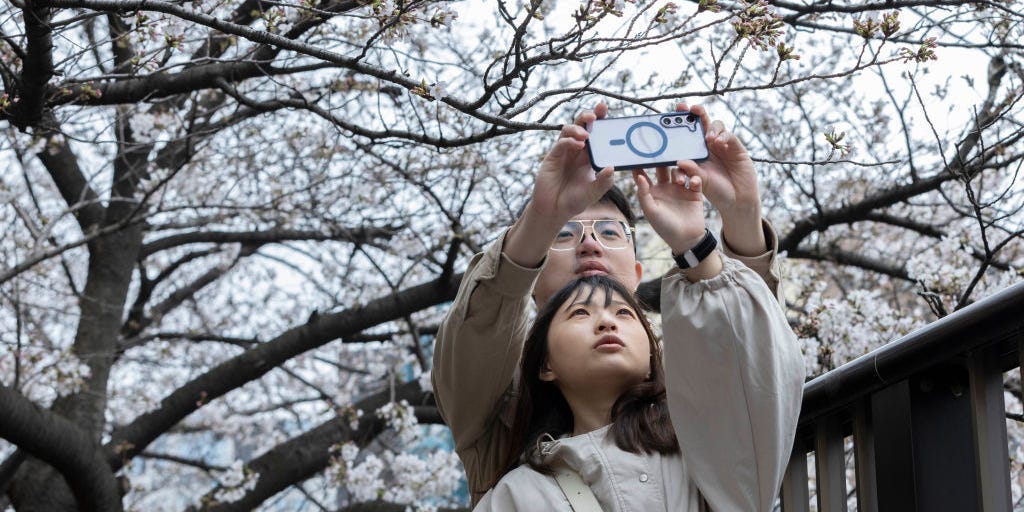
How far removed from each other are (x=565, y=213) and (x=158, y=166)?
5070 mm

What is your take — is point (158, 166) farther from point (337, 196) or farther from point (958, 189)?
point (958, 189)

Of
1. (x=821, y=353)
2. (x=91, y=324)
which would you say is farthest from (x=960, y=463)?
(x=91, y=324)

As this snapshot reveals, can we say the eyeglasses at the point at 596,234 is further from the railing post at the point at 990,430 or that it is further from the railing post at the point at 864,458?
the railing post at the point at 990,430

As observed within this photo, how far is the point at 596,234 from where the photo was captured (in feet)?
7.64

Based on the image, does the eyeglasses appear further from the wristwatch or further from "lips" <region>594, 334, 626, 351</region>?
the wristwatch

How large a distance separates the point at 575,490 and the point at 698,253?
1.49 feet

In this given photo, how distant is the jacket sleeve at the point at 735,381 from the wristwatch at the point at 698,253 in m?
0.04

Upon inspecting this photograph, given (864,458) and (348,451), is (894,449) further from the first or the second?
(348,451)

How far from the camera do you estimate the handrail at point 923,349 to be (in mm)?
1401

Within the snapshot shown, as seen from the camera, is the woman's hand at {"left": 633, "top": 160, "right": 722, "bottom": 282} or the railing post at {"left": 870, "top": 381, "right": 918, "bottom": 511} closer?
the railing post at {"left": 870, "top": 381, "right": 918, "bottom": 511}

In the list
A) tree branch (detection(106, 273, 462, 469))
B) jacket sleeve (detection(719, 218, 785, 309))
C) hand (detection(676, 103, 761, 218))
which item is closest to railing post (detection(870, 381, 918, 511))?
jacket sleeve (detection(719, 218, 785, 309))

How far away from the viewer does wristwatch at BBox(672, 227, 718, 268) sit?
1675 mm

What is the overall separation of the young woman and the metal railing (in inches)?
5.5

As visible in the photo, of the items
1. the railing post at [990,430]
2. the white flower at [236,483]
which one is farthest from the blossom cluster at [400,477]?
the railing post at [990,430]
